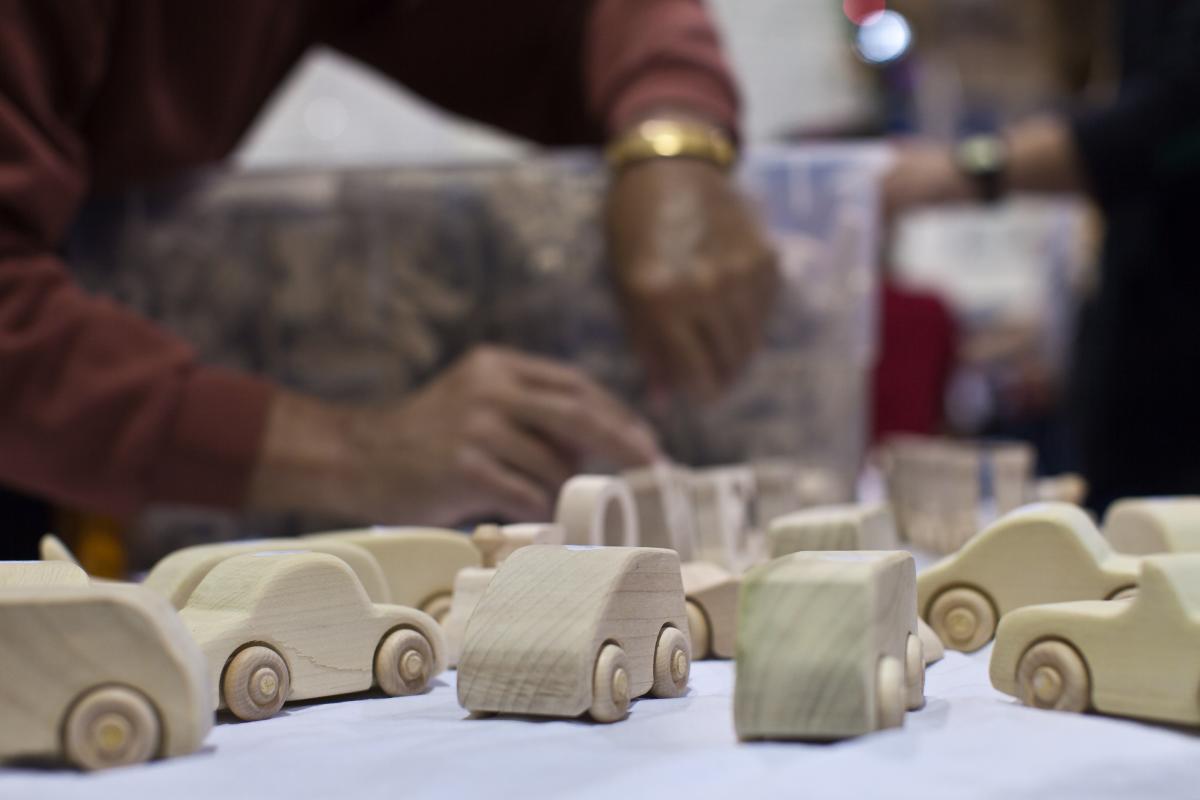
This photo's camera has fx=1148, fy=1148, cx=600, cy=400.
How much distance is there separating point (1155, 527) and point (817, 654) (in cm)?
28

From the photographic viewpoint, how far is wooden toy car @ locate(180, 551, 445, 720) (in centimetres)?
40

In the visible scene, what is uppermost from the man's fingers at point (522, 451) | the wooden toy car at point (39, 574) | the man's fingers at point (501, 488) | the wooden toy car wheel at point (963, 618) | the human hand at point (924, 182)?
the human hand at point (924, 182)

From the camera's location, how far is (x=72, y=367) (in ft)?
2.63

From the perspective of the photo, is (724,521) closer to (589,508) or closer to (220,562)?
(589,508)

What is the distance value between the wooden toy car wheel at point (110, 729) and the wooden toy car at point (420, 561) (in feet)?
0.65

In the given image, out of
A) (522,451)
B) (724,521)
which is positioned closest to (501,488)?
(522,451)

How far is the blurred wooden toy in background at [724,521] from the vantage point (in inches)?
26.4

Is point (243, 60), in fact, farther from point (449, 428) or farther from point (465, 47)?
point (449, 428)

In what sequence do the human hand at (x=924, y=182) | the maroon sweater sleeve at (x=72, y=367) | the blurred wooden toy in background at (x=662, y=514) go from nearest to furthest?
the blurred wooden toy in background at (x=662, y=514)
the maroon sweater sleeve at (x=72, y=367)
the human hand at (x=924, y=182)

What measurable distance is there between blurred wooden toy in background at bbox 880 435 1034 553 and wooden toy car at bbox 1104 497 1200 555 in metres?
0.21

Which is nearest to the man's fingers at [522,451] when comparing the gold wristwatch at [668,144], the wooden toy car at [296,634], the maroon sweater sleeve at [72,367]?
the maroon sweater sleeve at [72,367]

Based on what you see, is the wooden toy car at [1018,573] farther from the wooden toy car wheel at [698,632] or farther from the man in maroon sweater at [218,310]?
the man in maroon sweater at [218,310]

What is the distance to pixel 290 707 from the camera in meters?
0.43

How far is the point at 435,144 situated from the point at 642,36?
1664mm
